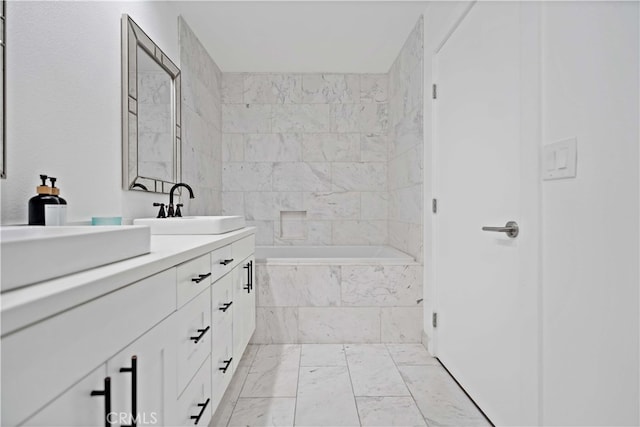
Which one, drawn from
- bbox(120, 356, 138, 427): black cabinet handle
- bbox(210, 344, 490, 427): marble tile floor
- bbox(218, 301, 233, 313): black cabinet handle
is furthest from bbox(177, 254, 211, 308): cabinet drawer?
bbox(210, 344, 490, 427): marble tile floor

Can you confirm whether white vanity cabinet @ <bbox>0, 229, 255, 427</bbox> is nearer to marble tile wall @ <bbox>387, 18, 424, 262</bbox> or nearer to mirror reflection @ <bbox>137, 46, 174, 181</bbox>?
mirror reflection @ <bbox>137, 46, 174, 181</bbox>

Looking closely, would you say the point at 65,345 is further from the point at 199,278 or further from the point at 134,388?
the point at 199,278

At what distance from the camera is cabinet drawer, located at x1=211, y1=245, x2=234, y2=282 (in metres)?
1.55

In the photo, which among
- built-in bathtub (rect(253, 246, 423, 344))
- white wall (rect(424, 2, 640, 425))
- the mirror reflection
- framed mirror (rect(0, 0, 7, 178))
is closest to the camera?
white wall (rect(424, 2, 640, 425))

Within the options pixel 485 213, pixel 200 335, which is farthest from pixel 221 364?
pixel 485 213

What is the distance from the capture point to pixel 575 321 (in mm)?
1169

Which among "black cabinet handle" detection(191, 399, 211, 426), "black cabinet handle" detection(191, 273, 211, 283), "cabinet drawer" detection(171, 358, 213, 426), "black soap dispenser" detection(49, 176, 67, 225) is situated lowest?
"black cabinet handle" detection(191, 399, 211, 426)

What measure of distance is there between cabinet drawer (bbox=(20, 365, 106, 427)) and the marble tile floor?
1.21 meters

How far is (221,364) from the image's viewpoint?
5.43 feet

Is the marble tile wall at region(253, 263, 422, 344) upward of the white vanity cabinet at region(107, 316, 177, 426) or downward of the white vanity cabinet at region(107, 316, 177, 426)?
downward

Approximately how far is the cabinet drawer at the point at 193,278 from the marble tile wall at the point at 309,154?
263 centimetres

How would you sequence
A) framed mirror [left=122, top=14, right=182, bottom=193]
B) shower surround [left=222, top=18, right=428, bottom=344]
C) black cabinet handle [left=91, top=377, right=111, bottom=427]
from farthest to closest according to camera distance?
shower surround [left=222, top=18, right=428, bottom=344], framed mirror [left=122, top=14, right=182, bottom=193], black cabinet handle [left=91, top=377, right=111, bottom=427]

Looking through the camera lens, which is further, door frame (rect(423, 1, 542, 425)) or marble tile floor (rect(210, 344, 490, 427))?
marble tile floor (rect(210, 344, 490, 427))

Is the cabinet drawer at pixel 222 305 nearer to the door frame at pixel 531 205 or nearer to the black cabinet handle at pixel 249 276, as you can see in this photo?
the black cabinet handle at pixel 249 276
